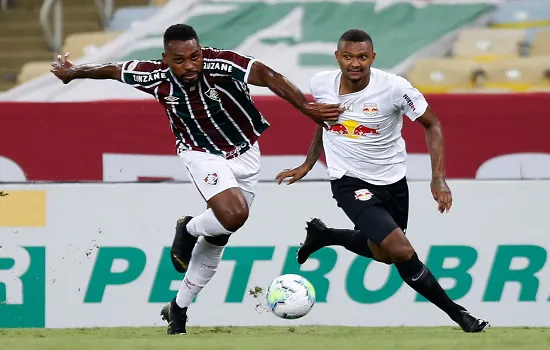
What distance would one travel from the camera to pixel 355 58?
7336 mm

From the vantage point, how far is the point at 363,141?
7516mm

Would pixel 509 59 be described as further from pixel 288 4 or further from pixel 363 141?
pixel 363 141

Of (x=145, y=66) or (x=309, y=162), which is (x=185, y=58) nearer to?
(x=145, y=66)

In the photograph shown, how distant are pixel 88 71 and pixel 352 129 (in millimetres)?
1776

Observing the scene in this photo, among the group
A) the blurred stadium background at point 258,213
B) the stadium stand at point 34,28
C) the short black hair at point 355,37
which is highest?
the short black hair at point 355,37

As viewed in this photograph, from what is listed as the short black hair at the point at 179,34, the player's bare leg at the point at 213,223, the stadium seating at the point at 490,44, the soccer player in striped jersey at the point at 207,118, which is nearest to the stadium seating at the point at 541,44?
the stadium seating at the point at 490,44

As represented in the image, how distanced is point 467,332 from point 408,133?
3039 millimetres

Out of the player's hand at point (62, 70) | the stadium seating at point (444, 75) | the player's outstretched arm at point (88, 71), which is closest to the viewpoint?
the player's outstretched arm at point (88, 71)

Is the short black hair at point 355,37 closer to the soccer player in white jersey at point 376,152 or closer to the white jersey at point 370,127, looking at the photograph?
the soccer player in white jersey at point 376,152

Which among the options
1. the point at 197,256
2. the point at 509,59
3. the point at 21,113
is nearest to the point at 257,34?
the point at 509,59

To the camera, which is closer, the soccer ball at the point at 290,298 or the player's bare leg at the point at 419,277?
the player's bare leg at the point at 419,277

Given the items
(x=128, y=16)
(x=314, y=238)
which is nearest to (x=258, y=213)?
(x=314, y=238)

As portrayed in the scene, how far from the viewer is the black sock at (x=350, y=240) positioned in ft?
26.3

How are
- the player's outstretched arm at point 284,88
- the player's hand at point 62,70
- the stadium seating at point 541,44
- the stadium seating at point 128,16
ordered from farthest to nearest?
the stadium seating at point 128,16
the stadium seating at point 541,44
the player's hand at point 62,70
the player's outstretched arm at point 284,88
